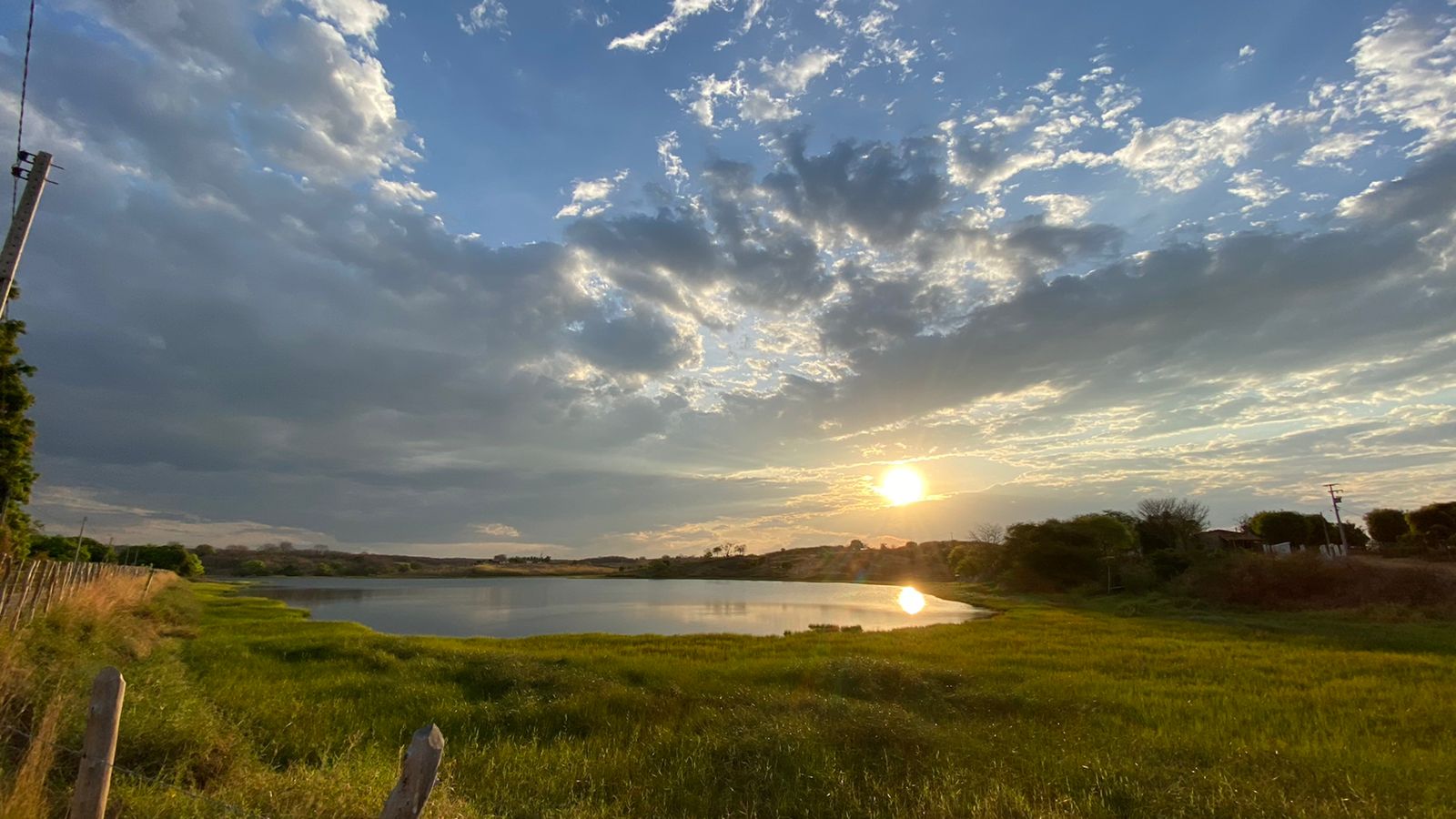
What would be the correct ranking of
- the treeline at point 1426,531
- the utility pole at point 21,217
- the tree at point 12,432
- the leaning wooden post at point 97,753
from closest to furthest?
1. the leaning wooden post at point 97,753
2. the utility pole at point 21,217
3. the tree at point 12,432
4. the treeline at point 1426,531

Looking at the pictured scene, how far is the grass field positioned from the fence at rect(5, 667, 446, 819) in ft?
5.97

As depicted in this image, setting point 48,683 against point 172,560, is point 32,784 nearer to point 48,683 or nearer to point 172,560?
point 48,683

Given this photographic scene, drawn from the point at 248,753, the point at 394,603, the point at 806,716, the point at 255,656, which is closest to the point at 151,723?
the point at 248,753

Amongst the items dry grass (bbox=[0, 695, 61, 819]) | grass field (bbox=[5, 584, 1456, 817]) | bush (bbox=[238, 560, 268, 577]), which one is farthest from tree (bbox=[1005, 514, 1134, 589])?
bush (bbox=[238, 560, 268, 577])

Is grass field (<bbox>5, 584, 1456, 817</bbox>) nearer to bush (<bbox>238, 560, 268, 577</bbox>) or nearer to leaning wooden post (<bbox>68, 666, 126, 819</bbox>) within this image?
leaning wooden post (<bbox>68, 666, 126, 819</bbox>)

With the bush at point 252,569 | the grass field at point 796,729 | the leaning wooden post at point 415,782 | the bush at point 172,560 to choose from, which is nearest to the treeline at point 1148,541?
the grass field at point 796,729

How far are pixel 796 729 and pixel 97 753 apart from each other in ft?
28.5

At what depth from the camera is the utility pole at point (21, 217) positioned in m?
12.8

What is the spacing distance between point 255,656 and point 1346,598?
157ft

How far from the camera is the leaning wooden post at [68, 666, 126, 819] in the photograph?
14.8 ft

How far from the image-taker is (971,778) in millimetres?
8945

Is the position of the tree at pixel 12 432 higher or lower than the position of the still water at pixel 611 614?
higher

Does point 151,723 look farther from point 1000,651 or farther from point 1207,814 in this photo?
point 1000,651

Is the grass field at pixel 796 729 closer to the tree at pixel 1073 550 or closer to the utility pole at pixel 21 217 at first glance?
the utility pole at pixel 21 217
